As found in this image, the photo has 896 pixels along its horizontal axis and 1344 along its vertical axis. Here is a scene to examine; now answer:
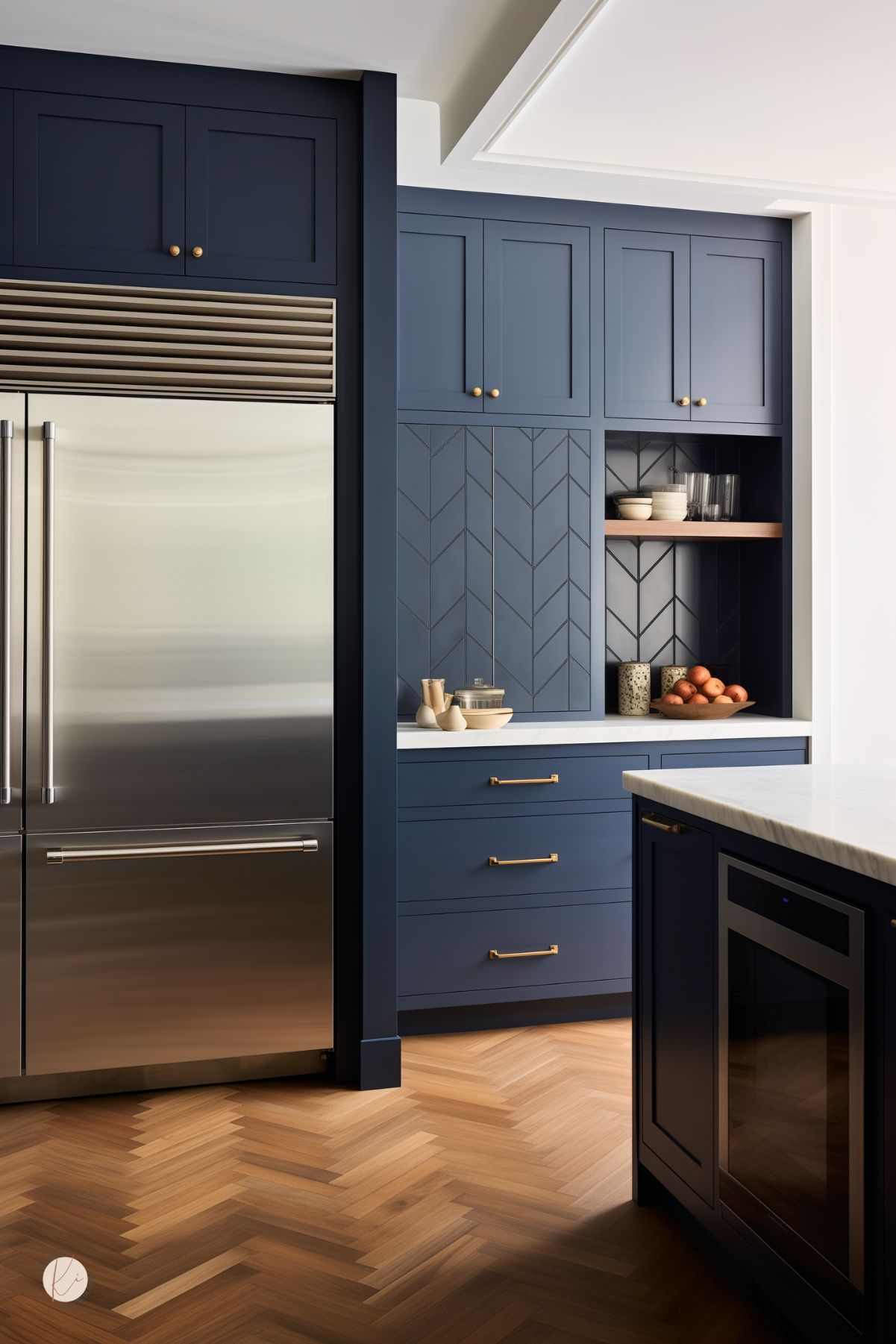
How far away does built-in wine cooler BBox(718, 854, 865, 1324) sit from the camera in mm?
1611

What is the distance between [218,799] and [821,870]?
1.75m

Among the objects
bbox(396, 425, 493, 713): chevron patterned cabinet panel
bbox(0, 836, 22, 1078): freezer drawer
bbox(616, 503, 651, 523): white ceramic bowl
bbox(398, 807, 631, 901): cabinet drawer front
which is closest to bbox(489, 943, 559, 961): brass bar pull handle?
bbox(398, 807, 631, 901): cabinet drawer front

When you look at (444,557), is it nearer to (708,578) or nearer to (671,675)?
(671,675)

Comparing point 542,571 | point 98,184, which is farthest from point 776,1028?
point 98,184

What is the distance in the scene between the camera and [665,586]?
417 cm

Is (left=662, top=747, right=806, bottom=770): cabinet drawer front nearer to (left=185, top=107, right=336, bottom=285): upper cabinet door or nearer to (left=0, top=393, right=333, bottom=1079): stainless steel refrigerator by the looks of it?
(left=0, top=393, right=333, bottom=1079): stainless steel refrigerator

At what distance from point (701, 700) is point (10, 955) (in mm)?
2328

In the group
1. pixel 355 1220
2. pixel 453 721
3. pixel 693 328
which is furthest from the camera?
pixel 693 328

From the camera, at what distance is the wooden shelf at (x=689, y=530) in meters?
3.82

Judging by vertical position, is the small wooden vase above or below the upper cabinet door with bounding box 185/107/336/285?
below

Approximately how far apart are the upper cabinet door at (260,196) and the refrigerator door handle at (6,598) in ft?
2.30

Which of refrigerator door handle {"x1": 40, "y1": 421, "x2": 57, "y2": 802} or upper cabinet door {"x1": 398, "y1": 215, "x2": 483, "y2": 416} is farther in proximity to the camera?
upper cabinet door {"x1": 398, "y1": 215, "x2": 483, "y2": 416}

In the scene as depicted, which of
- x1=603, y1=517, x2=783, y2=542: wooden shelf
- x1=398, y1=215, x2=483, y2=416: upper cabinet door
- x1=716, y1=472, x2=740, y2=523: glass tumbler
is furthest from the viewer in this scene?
x1=716, y1=472, x2=740, y2=523: glass tumbler

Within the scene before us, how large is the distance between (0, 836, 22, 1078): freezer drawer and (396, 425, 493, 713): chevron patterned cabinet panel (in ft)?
4.43
